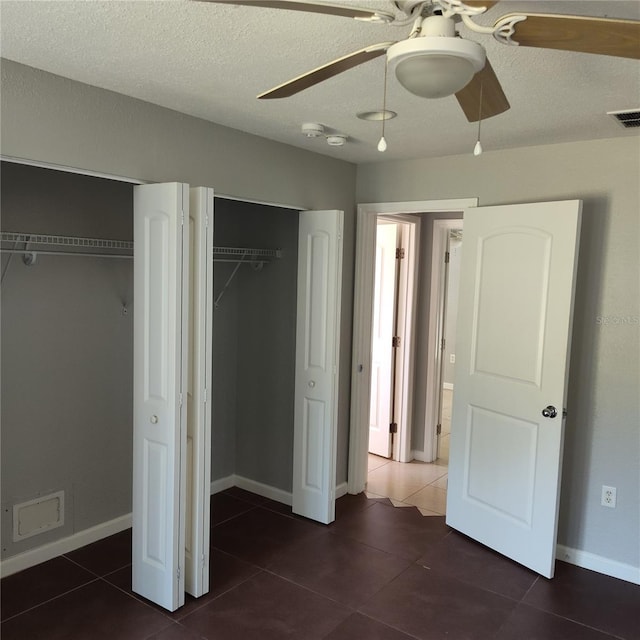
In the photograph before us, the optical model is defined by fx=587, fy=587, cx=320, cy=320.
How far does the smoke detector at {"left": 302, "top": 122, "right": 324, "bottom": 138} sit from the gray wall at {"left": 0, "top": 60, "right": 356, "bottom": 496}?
38 cm

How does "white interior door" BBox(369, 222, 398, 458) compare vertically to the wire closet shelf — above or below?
below

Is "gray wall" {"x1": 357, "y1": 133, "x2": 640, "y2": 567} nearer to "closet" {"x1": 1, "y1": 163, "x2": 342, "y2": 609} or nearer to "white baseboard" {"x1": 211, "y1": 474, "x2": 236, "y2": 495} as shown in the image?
"closet" {"x1": 1, "y1": 163, "x2": 342, "y2": 609}

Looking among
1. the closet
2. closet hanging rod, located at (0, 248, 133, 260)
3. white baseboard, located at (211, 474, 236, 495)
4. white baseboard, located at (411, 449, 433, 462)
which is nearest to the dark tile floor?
the closet

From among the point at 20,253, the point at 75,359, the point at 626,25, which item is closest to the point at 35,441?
the point at 75,359

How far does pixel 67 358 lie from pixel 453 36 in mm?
2689

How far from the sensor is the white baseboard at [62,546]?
3.05 metres

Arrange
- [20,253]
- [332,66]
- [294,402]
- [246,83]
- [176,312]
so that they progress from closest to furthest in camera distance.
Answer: [332,66]
[246,83]
[176,312]
[20,253]
[294,402]

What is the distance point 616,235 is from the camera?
10.3 ft

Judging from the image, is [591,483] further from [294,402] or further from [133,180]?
[133,180]

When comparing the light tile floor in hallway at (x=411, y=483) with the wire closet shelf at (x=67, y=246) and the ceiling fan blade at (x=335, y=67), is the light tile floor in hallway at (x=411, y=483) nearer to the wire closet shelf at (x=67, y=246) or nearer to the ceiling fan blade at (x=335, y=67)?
the wire closet shelf at (x=67, y=246)

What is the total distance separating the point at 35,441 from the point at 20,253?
3.30 ft

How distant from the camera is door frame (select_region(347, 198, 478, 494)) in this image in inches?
162

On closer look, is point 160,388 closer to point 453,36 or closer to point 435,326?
point 453,36

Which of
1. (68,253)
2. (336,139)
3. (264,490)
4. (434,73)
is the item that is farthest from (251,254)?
(434,73)
